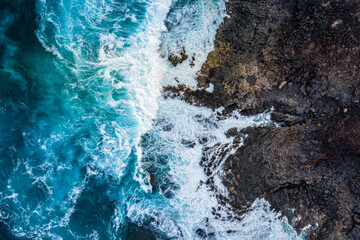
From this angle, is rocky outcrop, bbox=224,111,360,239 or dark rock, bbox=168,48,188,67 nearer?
rocky outcrop, bbox=224,111,360,239

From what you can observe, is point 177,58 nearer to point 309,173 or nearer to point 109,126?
point 109,126

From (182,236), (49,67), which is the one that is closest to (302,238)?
(182,236)

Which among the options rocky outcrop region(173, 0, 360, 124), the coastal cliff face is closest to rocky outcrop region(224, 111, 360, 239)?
the coastal cliff face

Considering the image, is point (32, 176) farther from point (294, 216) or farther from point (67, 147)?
point (294, 216)

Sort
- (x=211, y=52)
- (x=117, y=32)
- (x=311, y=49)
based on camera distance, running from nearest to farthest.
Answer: (x=311, y=49) → (x=211, y=52) → (x=117, y=32)

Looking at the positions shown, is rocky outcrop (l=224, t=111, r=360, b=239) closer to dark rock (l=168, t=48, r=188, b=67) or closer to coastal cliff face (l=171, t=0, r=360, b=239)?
coastal cliff face (l=171, t=0, r=360, b=239)

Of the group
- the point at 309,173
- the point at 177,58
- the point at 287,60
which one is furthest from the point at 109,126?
the point at 309,173
